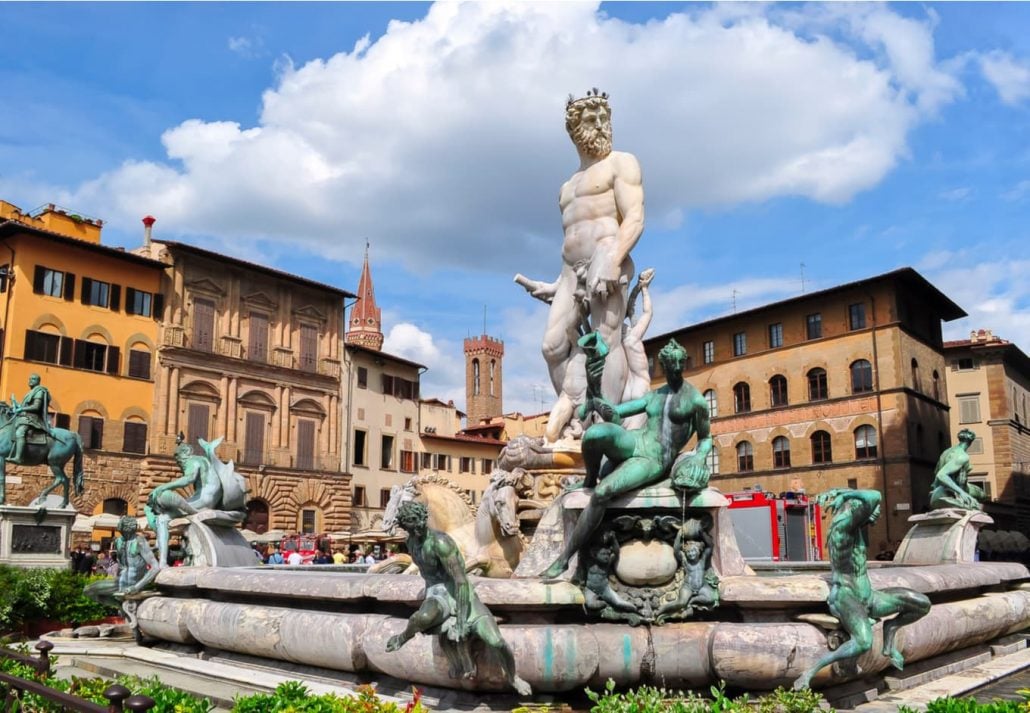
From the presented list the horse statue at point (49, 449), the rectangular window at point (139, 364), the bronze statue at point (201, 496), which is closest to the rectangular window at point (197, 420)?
the rectangular window at point (139, 364)

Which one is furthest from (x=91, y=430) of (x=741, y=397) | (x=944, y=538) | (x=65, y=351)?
(x=944, y=538)

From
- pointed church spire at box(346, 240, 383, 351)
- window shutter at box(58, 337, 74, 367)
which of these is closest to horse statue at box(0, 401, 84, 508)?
window shutter at box(58, 337, 74, 367)

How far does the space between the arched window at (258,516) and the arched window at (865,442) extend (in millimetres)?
28934

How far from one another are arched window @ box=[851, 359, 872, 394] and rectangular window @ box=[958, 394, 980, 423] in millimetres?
16467

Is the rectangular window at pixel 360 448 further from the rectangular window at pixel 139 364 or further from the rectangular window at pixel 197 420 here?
the rectangular window at pixel 139 364

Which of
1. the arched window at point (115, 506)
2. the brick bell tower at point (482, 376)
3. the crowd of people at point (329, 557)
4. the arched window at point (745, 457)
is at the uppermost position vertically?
the brick bell tower at point (482, 376)

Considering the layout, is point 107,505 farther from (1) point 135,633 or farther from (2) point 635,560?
(2) point 635,560

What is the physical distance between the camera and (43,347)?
1524 inches

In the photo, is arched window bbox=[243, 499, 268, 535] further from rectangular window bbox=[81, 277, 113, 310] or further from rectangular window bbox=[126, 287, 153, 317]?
rectangular window bbox=[81, 277, 113, 310]

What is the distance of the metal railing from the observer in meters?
3.20

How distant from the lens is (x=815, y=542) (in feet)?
77.5

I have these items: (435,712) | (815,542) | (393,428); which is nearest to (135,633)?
(435,712)

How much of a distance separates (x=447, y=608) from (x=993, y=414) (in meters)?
59.8

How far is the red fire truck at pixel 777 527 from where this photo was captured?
2212 centimetres
